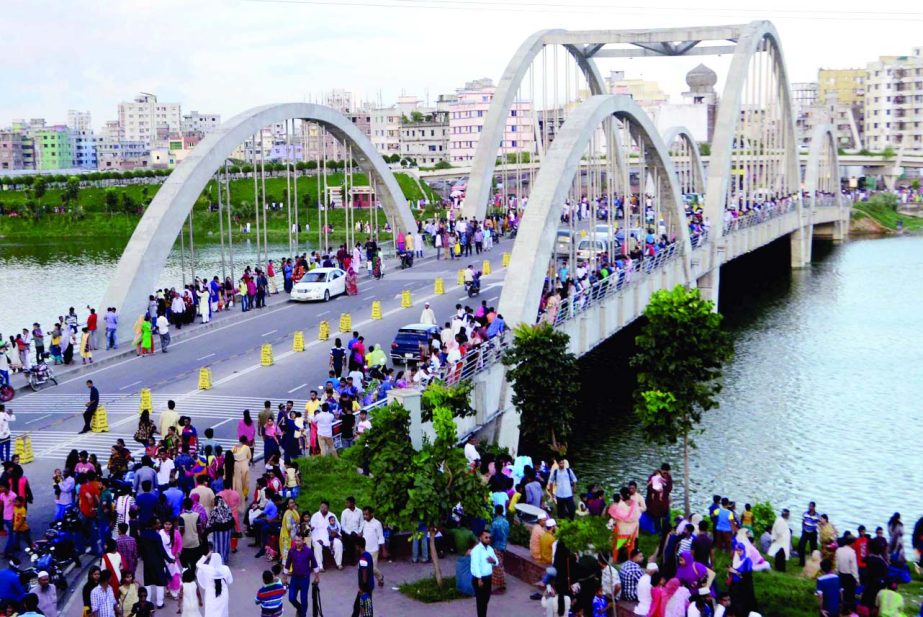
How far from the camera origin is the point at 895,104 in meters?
152

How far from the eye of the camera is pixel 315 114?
46.8 meters

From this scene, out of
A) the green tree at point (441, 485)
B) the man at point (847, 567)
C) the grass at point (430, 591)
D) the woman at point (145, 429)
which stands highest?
the green tree at point (441, 485)

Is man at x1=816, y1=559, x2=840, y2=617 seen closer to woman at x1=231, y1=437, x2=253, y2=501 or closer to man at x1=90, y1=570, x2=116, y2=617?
man at x1=90, y1=570, x2=116, y2=617

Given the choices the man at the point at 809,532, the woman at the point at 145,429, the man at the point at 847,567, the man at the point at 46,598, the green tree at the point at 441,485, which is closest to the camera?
the man at the point at 46,598

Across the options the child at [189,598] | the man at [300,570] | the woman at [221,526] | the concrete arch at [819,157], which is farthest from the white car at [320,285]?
the concrete arch at [819,157]

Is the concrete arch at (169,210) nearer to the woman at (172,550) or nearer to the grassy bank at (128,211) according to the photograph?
the woman at (172,550)

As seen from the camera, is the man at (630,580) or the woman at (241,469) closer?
the man at (630,580)

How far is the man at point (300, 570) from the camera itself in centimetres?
1672

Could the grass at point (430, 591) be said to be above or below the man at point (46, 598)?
below

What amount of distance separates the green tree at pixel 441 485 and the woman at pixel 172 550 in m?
3.26

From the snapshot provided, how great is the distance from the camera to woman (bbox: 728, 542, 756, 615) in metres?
17.0

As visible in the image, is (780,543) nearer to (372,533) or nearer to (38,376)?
(372,533)

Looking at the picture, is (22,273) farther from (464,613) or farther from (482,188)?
(464,613)

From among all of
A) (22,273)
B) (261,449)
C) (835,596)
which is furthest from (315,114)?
(22,273)
